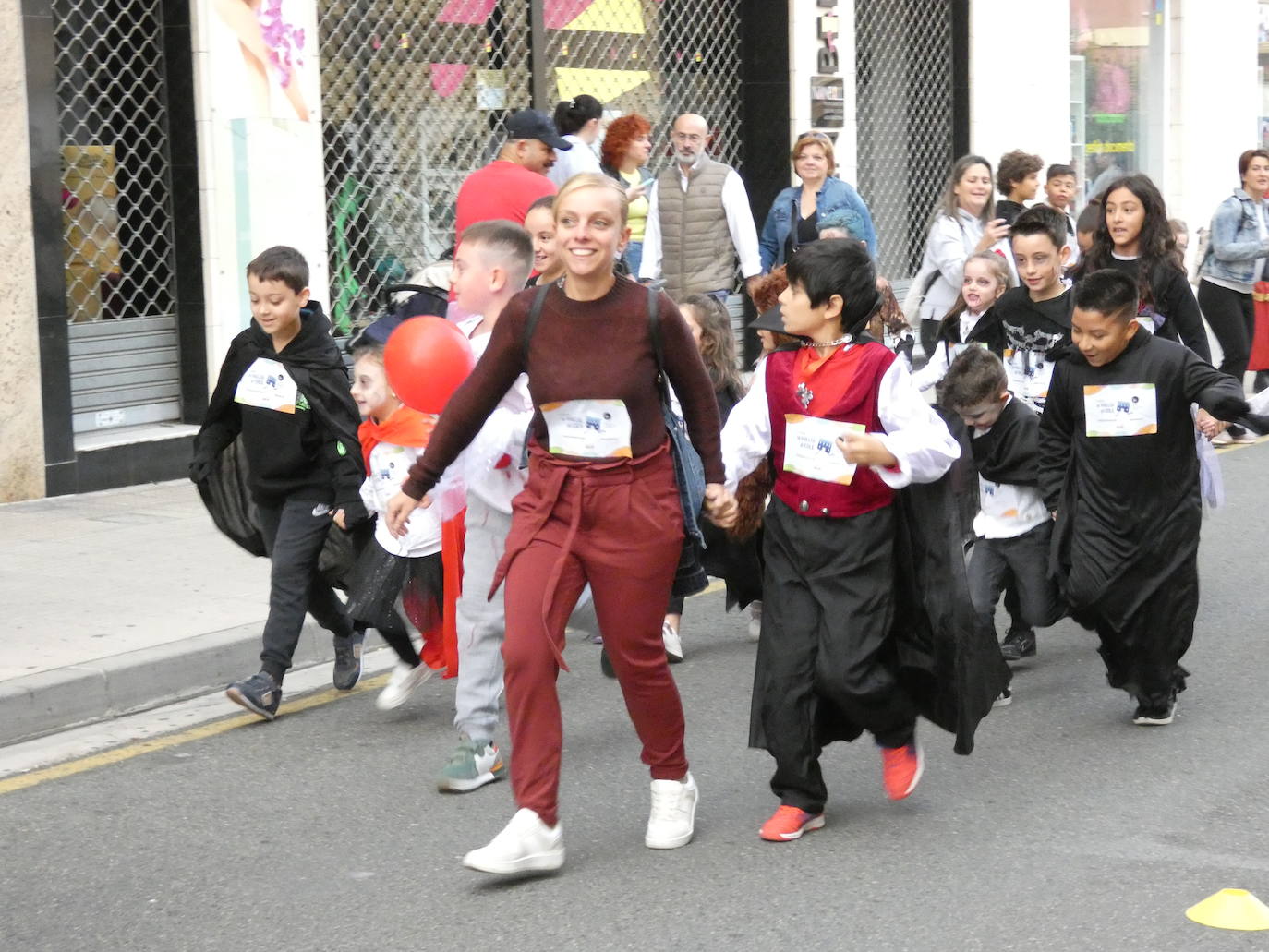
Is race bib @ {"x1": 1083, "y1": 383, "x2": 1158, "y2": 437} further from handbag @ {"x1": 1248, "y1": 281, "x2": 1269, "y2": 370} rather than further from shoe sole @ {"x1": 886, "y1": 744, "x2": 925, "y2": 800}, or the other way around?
handbag @ {"x1": 1248, "y1": 281, "x2": 1269, "y2": 370}

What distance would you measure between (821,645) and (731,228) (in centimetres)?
741

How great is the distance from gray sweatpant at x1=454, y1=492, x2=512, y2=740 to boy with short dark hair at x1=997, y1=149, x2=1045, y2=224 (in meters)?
6.75

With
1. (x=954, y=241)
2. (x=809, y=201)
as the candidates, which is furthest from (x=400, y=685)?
(x=809, y=201)

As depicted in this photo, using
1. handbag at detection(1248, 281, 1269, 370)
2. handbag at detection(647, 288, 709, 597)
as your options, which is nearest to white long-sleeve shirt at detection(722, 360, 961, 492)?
handbag at detection(647, 288, 709, 597)

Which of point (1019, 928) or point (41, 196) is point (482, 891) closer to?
point (1019, 928)

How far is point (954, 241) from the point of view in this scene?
10492mm

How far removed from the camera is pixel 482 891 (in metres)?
4.51

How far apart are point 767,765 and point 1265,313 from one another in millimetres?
8832

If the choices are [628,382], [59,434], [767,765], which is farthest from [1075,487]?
[59,434]

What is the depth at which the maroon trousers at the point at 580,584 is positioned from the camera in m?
4.54

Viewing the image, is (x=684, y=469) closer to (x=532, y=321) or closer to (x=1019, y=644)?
(x=532, y=321)

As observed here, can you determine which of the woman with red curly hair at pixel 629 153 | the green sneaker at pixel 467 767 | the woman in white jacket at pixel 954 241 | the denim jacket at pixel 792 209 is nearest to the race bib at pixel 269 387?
the green sneaker at pixel 467 767

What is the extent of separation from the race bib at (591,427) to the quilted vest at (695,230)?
731cm

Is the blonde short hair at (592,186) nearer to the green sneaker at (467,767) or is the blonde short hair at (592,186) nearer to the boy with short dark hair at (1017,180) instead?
the green sneaker at (467,767)
